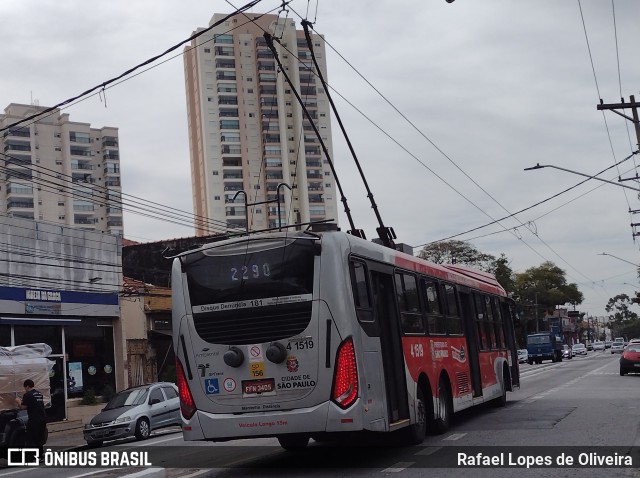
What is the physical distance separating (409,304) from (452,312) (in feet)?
9.65

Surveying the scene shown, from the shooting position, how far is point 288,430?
10.4m

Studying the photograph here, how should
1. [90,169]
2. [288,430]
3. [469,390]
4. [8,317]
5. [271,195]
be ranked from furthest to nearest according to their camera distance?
1. [90,169]
2. [271,195]
3. [8,317]
4. [469,390]
5. [288,430]

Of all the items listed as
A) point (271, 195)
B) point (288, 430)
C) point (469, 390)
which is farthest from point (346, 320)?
point (271, 195)

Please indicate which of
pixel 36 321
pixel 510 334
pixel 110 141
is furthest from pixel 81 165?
pixel 510 334

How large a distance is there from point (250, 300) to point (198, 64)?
9022 centimetres

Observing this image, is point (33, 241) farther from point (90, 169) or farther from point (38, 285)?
point (90, 169)

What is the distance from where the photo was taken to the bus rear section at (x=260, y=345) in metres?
10.4

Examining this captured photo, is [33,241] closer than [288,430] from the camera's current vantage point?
No

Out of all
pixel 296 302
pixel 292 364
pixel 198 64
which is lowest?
pixel 292 364

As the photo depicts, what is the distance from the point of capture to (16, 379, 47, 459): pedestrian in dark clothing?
1589 cm

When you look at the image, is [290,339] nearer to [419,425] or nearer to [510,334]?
[419,425]

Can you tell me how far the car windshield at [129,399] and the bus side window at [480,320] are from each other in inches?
370

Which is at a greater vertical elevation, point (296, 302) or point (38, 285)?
point (38, 285)

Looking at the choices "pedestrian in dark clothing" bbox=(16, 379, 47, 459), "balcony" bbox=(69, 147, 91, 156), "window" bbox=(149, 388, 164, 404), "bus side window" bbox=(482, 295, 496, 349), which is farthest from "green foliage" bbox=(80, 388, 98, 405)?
"balcony" bbox=(69, 147, 91, 156)
